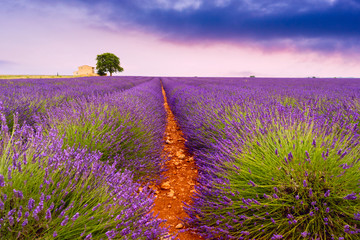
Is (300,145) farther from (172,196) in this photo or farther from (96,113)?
(96,113)

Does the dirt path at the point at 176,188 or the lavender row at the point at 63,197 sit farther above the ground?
the lavender row at the point at 63,197

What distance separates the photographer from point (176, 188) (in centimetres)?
259

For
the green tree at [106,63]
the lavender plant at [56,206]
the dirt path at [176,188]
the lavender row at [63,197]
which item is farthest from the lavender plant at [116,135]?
the green tree at [106,63]

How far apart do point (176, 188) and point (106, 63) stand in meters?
41.9

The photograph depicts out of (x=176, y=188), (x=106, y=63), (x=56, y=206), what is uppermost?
(x=106, y=63)

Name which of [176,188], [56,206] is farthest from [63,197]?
[176,188]

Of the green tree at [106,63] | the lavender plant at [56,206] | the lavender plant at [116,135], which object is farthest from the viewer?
the green tree at [106,63]

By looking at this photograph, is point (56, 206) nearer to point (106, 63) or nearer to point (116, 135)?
point (116, 135)

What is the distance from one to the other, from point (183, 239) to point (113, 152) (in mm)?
1168

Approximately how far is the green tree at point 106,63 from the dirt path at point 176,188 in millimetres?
40628

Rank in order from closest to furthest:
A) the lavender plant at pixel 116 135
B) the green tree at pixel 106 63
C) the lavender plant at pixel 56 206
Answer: the lavender plant at pixel 56 206, the lavender plant at pixel 116 135, the green tree at pixel 106 63

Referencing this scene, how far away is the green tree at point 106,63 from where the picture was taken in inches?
1578

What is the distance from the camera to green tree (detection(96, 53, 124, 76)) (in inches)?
1578

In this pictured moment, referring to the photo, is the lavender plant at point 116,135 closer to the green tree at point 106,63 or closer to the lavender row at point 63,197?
the lavender row at point 63,197
